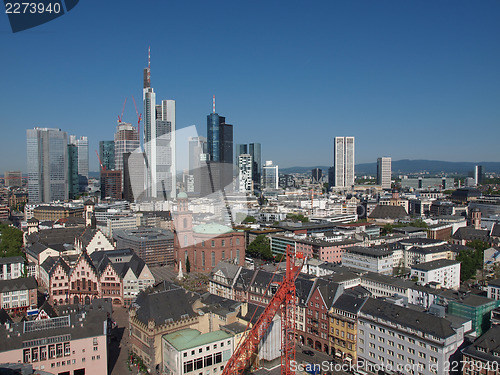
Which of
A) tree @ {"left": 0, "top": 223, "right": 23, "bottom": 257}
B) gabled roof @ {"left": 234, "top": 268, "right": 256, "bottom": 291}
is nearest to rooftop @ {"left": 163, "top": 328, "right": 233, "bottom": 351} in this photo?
gabled roof @ {"left": 234, "top": 268, "right": 256, "bottom": 291}

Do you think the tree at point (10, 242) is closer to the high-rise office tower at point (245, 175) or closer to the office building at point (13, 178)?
the high-rise office tower at point (245, 175)

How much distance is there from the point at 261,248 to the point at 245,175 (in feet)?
169

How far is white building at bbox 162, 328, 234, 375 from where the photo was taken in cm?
1284

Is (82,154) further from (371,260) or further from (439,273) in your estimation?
(439,273)

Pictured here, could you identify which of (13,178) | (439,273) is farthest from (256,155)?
(439,273)

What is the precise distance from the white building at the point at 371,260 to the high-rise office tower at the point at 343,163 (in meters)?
78.8

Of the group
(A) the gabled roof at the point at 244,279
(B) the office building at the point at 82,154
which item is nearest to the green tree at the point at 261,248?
(A) the gabled roof at the point at 244,279

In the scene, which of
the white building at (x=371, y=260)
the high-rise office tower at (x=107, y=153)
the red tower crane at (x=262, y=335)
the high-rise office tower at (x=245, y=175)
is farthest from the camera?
the high-rise office tower at (x=107, y=153)

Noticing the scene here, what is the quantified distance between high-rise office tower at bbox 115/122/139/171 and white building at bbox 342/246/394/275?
53.1m

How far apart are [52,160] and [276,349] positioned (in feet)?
207

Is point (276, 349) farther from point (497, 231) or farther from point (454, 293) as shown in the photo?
point (497, 231)

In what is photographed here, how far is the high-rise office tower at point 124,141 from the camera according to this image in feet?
242

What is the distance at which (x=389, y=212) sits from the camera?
47.9 meters

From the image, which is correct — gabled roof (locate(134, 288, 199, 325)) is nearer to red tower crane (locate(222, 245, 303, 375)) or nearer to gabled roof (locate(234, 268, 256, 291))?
red tower crane (locate(222, 245, 303, 375))
